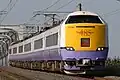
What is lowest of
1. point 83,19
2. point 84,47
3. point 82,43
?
point 84,47

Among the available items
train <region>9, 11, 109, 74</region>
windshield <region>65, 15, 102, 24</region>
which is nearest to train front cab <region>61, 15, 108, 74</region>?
train <region>9, 11, 109, 74</region>

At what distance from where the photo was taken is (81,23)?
2117 cm

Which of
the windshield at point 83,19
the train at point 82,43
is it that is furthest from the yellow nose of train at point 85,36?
the windshield at point 83,19

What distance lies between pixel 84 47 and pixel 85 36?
588 millimetres

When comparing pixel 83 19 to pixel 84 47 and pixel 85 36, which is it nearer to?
pixel 85 36

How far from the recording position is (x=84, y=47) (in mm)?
20844

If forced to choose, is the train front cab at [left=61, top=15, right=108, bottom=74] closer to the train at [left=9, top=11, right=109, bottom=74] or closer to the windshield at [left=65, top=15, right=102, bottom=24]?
the train at [left=9, top=11, right=109, bottom=74]

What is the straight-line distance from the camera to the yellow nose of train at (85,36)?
2089 cm

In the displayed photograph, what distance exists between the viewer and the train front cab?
20.8m

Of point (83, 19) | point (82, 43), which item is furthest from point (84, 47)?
point (83, 19)

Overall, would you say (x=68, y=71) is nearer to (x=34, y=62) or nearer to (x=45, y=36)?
(x=45, y=36)

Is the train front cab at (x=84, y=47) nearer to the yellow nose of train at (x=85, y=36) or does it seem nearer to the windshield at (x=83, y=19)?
the yellow nose of train at (x=85, y=36)

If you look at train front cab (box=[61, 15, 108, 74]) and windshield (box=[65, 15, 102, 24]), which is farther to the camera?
windshield (box=[65, 15, 102, 24])

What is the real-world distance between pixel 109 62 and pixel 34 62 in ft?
21.5
